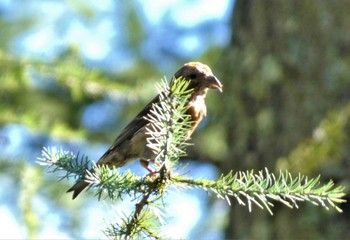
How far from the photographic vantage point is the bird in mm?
3791

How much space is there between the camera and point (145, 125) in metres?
4.05

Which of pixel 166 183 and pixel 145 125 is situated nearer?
pixel 166 183

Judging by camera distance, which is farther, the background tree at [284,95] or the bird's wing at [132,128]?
the background tree at [284,95]

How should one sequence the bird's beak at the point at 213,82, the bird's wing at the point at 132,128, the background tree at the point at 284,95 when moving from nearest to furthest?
the bird's beak at the point at 213,82, the bird's wing at the point at 132,128, the background tree at the point at 284,95

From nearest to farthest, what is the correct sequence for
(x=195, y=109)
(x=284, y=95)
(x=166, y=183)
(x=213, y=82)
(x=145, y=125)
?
(x=166, y=183) → (x=213, y=82) → (x=195, y=109) → (x=145, y=125) → (x=284, y=95)

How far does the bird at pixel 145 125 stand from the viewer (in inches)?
149

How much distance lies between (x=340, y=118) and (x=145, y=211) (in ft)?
9.81

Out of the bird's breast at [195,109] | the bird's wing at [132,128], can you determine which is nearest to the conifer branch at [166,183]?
the bird's breast at [195,109]

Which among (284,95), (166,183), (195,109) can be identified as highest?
(284,95)

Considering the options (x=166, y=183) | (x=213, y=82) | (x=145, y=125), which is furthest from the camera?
(x=145, y=125)

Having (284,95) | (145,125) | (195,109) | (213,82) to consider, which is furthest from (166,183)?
(284,95)

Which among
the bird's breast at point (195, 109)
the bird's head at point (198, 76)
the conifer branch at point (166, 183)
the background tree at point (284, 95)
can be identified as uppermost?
the background tree at point (284, 95)

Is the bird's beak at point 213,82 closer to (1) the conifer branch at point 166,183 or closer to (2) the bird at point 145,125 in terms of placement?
(2) the bird at point 145,125

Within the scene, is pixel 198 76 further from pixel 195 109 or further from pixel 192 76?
pixel 195 109
